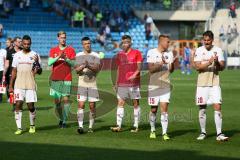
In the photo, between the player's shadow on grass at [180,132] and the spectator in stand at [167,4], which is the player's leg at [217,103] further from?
the spectator in stand at [167,4]

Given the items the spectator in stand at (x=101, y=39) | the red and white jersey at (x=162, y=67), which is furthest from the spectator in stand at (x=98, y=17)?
the red and white jersey at (x=162, y=67)

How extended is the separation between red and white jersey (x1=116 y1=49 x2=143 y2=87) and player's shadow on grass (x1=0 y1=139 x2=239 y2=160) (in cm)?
312

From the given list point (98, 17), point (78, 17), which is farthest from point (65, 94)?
point (98, 17)

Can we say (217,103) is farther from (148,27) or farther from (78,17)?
(148,27)

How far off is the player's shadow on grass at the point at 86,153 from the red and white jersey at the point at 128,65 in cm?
312

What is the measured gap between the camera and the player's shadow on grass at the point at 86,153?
1292 centimetres

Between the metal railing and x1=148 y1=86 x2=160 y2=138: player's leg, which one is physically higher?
the metal railing

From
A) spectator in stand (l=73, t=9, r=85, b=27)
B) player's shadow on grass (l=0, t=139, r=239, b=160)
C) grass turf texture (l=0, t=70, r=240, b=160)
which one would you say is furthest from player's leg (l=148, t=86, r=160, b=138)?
spectator in stand (l=73, t=9, r=85, b=27)

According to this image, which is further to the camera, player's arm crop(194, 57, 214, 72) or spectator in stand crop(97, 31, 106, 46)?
spectator in stand crop(97, 31, 106, 46)

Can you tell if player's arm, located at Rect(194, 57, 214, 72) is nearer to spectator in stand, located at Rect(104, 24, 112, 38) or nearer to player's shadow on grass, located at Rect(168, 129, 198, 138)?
player's shadow on grass, located at Rect(168, 129, 198, 138)

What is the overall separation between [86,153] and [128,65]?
423 cm

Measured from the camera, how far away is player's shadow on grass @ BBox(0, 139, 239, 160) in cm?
1292

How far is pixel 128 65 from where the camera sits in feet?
56.3

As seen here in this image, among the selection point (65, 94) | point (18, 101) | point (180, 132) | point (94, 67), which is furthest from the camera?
point (65, 94)
